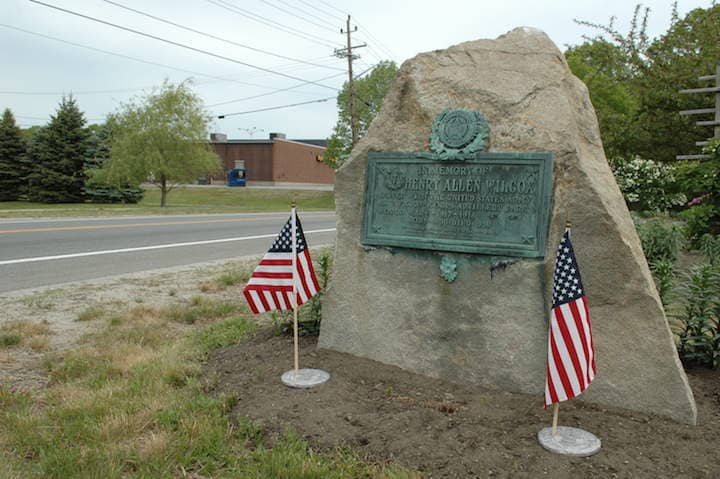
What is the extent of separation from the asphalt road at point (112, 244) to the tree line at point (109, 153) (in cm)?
1194

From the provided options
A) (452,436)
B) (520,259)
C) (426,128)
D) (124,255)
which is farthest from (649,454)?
(124,255)

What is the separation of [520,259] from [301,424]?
172cm

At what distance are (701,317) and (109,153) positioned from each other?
102ft

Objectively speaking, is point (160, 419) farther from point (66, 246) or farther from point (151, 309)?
point (66, 246)

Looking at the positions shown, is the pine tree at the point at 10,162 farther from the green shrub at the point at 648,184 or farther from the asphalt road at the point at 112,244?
the green shrub at the point at 648,184

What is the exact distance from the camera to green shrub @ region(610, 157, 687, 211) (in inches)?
515

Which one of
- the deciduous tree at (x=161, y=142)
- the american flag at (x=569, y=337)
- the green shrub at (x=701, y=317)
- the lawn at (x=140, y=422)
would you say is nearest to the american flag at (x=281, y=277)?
the lawn at (x=140, y=422)

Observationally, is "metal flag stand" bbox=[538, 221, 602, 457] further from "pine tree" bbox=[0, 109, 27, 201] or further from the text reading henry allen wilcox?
"pine tree" bbox=[0, 109, 27, 201]

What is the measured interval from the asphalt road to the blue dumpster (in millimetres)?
33700

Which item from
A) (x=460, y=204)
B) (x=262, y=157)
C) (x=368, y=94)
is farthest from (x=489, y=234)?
(x=262, y=157)

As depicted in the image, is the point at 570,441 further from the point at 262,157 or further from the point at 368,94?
the point at 262,157

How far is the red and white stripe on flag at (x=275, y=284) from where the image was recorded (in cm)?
430

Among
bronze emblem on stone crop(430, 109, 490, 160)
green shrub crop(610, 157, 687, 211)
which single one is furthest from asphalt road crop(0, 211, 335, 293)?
green shrub crop(610, 157, 687, 211)

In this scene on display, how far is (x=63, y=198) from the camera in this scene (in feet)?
105
